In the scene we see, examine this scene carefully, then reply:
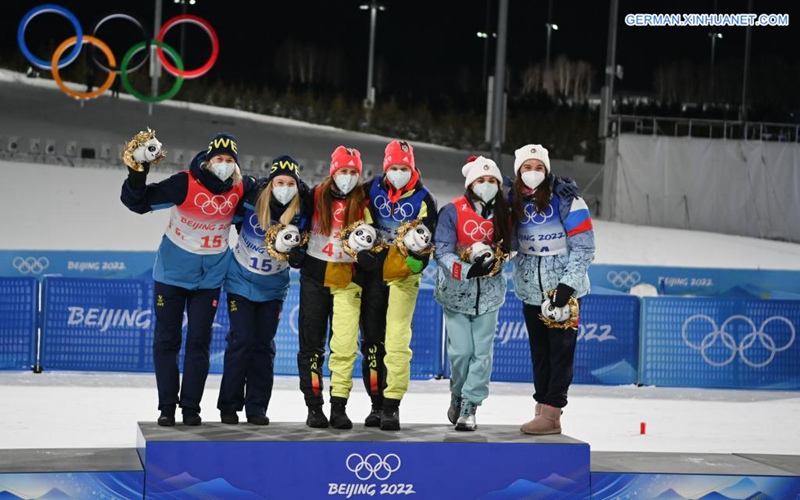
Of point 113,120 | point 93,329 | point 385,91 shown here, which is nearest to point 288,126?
point 113,120

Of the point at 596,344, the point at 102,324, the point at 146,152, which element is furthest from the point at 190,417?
the point at 596,344

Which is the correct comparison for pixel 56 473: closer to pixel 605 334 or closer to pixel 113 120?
pixel 605 334

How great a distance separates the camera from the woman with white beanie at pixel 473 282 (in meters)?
7.67

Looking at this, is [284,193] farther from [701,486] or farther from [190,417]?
[701,486]

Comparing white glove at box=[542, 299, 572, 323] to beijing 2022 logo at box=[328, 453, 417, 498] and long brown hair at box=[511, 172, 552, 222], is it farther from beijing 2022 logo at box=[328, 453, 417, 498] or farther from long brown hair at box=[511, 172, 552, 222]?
beijing 2022 logo at box=[328, 453, 417, 498]

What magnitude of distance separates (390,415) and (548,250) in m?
1.49

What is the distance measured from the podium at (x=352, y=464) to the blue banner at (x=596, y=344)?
599 cm

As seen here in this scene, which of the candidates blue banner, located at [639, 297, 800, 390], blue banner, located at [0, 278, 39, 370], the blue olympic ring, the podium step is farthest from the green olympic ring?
the podium step

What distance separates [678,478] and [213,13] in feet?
194

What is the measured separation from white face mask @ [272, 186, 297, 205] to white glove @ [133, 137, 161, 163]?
782mm

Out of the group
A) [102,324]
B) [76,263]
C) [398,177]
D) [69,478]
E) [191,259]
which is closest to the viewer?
[69,478]

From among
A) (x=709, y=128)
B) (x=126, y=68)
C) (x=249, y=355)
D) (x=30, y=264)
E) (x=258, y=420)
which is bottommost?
(x=258, y=420)

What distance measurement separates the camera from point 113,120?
128 ft

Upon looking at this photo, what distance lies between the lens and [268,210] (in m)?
7.57
